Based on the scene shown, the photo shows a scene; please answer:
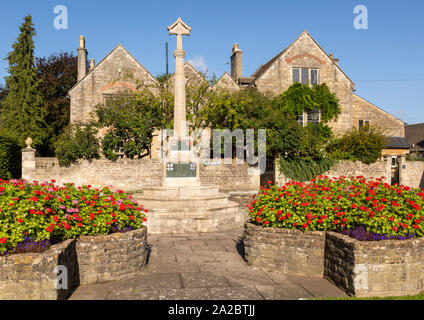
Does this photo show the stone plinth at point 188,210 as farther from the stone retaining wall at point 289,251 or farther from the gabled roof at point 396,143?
the gabled roof at point 396,143

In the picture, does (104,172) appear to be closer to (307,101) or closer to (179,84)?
(179,84)

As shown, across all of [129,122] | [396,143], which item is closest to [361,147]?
[396,143]

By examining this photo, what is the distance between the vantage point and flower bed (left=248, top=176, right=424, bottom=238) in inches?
249

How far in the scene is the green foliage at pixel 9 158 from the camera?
70.0ft

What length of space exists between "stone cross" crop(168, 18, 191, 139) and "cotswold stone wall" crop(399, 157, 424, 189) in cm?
2493

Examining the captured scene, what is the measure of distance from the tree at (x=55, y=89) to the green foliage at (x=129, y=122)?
27.5 feet

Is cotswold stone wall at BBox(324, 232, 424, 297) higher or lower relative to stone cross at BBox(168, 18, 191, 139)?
lower

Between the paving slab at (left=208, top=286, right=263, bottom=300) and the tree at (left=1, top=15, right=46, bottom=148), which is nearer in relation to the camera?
the paving slab at (left=208, top=286, right=263, bottom=300)

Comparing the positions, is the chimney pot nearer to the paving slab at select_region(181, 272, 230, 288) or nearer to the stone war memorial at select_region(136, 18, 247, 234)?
the stone war memorial at select_region(136, 18, 247, 234)

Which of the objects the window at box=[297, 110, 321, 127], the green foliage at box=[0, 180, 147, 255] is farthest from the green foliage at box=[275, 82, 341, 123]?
the green foliage at box=[0, 180, 147, 255]

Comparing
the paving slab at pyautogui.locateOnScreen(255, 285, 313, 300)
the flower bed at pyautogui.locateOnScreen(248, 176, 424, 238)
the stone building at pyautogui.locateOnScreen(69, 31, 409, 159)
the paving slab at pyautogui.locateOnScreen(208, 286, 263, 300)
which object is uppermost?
the stone building at pyautogui.locateOnScreen(69, 31, 409, 159)

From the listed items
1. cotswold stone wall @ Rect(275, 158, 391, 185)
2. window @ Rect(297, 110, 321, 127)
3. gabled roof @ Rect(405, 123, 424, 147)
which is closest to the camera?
cotswold stone wall @ Rect(275, 158, 391, 185)

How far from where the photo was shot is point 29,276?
17.0 feet

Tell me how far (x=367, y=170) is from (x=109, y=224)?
25610 millimetres
